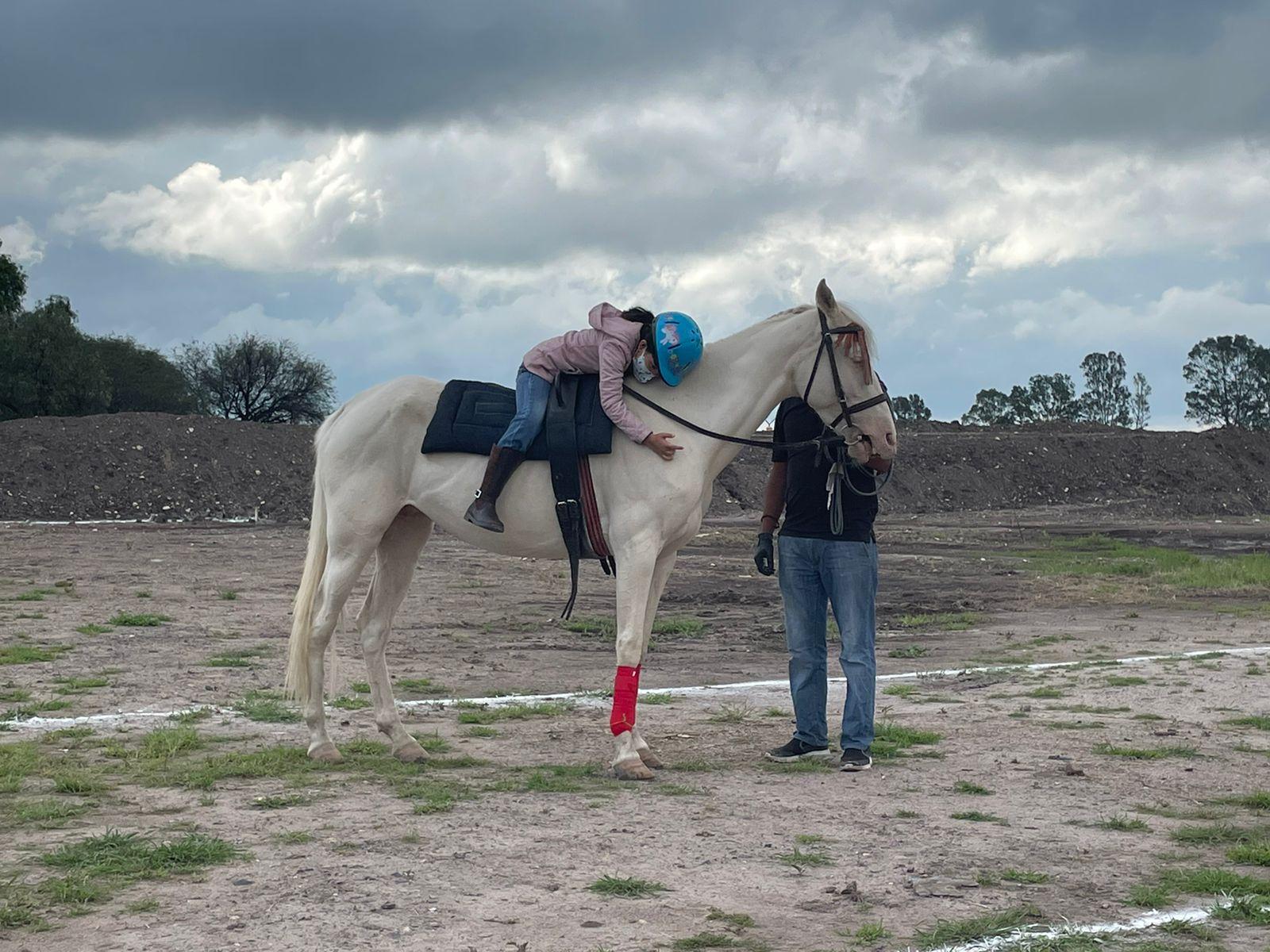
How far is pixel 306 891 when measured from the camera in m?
4.82

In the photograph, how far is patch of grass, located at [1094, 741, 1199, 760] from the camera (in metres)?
7.60

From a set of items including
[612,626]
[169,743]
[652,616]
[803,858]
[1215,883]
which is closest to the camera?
[1215,883]

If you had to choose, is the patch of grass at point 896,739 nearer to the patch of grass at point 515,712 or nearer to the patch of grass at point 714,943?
the patch of grass at point 515,712

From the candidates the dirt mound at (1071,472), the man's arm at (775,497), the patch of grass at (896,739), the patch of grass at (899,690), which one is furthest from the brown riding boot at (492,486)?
the dirt mound at (1071,472)

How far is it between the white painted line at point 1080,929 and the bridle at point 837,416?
121 inches

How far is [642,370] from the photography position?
7.47 meters

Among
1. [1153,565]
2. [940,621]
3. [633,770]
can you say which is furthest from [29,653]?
[1153,565]

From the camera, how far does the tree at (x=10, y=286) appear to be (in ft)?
177

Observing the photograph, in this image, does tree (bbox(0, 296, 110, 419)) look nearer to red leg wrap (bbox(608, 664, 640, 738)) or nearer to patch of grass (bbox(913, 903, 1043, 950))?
red leg wrap (bbox(608, 664, 640, 738))

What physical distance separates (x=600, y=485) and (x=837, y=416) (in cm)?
138

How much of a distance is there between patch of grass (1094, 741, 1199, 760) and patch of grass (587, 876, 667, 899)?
3761mm

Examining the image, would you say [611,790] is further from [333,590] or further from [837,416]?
[837,416]

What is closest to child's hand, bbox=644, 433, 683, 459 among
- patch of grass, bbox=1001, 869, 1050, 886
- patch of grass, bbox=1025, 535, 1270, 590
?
patch of grass, bbox=1001, 869, 1050, 886

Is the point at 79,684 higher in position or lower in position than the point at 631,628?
lower
